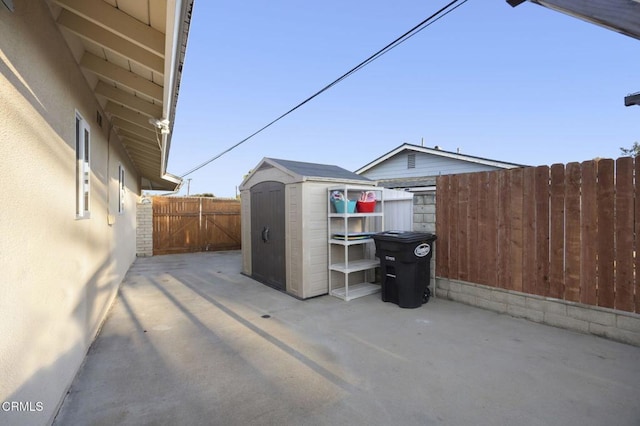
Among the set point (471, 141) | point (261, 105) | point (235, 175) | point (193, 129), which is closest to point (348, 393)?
point (261, 105)

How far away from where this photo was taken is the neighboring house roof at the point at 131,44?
78.7 inches

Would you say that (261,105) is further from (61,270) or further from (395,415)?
(395,415)

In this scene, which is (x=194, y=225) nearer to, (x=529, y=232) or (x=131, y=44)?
(x=131, y=44)

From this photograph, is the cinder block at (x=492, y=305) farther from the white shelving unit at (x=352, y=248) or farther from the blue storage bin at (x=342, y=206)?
the blue storage bin at (x=342, y=206)

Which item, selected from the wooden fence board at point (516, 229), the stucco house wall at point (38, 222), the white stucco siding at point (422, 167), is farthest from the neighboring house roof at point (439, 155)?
the stucco house wall at point (38, 222)

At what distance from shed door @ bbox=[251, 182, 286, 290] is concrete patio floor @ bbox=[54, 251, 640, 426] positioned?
142 cm

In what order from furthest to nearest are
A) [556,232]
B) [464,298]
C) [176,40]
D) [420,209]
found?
[420,209]
[464,298]
[556,232]
[176,40]

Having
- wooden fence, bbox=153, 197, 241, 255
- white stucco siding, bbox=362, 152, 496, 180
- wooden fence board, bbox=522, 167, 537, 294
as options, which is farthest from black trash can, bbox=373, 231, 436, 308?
wooden fence, bbox=153, 197, 241, 255

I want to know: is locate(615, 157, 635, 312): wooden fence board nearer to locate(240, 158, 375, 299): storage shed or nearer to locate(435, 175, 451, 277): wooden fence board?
locate(435, 175, 451, 277): wooden fence board

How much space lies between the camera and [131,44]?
2576mm

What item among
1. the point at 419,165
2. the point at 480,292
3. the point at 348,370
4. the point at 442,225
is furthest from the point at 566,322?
the point at 419,165

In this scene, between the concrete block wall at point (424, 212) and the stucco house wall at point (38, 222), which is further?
the concrete block wall at point (424, 212)

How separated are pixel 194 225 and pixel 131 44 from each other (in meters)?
10.3

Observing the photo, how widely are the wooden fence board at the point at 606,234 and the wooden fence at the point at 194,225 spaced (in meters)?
11.6
